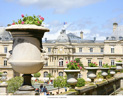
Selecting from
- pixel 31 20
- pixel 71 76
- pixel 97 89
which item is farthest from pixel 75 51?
pixel 31 20

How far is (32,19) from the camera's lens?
5.81 m

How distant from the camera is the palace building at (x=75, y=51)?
165 ft

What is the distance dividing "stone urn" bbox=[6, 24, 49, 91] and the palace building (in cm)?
4494

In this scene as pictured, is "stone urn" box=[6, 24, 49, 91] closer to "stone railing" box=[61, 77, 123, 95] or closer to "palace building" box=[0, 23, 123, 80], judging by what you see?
"stone railing" box=[61, 77, 123, 95]

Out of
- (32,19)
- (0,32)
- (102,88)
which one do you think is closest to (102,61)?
(0,32)

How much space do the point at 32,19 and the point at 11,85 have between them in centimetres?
1469

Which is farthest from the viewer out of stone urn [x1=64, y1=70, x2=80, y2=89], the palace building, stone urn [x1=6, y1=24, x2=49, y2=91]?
the palace building

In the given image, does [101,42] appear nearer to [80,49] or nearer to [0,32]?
[80,49]

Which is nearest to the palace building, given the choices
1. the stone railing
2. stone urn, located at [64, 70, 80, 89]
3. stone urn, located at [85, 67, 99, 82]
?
the stone railing

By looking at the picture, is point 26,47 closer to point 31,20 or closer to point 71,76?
point 31,20

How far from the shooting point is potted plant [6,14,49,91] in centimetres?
541

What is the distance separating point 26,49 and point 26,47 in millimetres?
40

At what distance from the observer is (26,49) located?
17.9ft

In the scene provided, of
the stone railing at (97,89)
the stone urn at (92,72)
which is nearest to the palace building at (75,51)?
the stone railing at (97,89)
